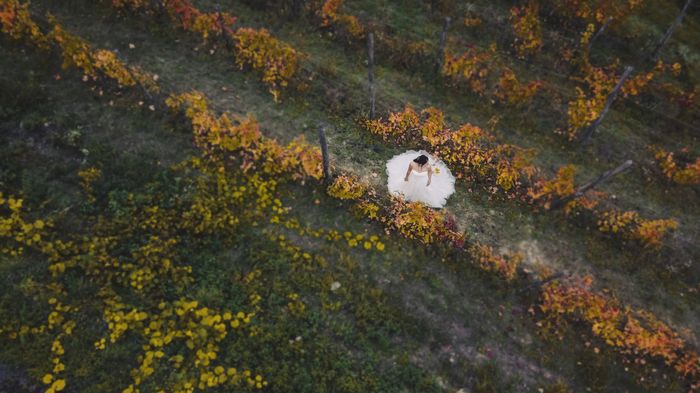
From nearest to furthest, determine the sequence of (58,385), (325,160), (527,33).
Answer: (58,385), (325,160), (527,33)

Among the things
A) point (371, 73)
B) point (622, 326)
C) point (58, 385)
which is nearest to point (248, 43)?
point (371, 73)

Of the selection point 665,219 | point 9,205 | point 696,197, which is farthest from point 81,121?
point 696,197

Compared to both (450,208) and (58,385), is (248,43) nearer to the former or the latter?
(450,208)

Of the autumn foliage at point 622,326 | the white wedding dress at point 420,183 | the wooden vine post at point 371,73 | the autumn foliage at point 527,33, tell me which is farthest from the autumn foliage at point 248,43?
the autumn foliage at point 622,326

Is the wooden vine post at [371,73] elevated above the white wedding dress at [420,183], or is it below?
above

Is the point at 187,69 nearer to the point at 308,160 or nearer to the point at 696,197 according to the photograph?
the point at 308,160

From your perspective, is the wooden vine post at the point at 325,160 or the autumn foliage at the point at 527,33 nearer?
the wooden vine post at the point at 325,160

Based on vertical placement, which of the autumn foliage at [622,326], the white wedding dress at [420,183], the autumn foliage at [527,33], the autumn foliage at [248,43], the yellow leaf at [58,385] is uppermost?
the autumn foliage at [527,33]

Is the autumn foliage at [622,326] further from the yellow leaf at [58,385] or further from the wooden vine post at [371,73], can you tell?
the yellow leaf at [58,385]
